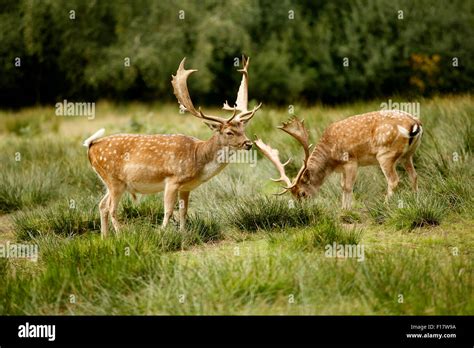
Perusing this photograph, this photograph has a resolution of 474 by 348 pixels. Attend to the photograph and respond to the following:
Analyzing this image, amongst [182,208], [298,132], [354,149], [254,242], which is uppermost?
[298,132]

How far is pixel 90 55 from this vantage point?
26.6 m

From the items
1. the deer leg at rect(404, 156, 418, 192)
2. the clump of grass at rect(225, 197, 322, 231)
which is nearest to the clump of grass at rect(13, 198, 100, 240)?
the clump of grass at rect(225, 197, 322, 231)

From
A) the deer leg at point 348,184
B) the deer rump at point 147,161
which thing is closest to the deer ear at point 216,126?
the deer rump at point 147,161

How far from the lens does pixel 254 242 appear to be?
8.92 meters

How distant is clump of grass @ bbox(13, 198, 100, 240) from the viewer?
9602 mm

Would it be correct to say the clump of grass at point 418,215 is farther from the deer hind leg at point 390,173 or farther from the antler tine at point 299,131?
the antler tine at point 299,131

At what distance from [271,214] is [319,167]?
1358mm

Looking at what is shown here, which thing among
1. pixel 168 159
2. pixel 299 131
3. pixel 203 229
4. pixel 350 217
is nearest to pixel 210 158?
pixel 168 159

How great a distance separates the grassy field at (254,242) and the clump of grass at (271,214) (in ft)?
0.05

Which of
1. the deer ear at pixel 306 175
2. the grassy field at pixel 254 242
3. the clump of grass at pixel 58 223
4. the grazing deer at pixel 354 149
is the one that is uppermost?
the grazing deer at pixel 354 149

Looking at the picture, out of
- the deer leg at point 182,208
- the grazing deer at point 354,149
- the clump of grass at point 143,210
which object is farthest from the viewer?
the clump of grass at point 143,210

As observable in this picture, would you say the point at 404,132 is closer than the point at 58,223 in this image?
No

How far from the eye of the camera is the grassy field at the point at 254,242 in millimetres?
6469

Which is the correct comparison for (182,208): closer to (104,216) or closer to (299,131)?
(104,216)
